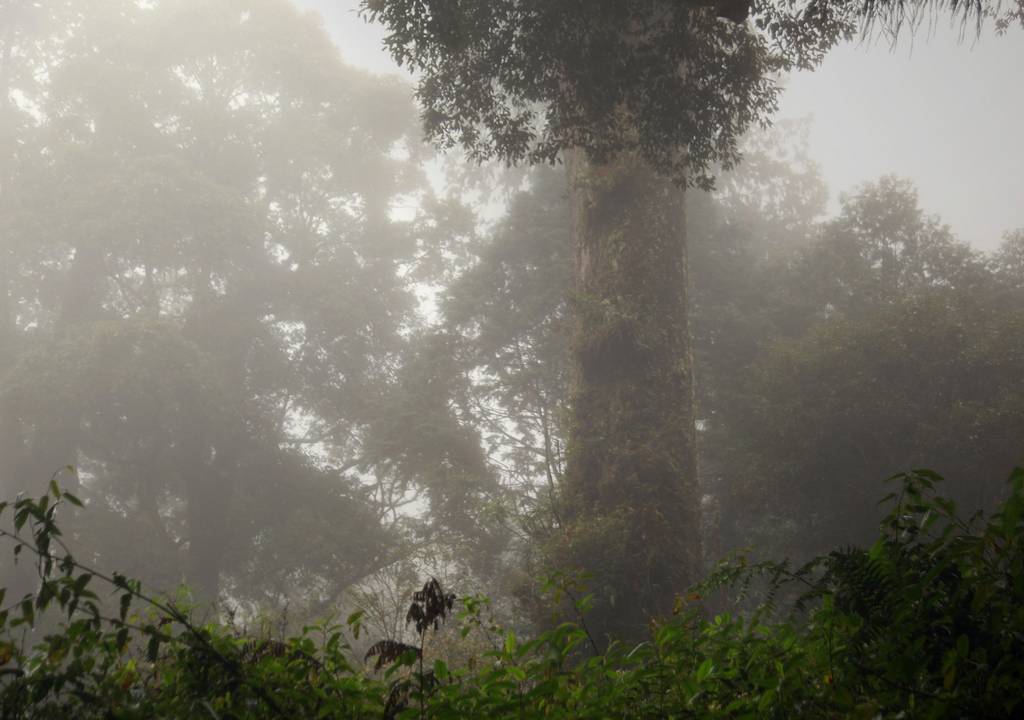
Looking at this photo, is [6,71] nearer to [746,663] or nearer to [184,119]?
[184,119]

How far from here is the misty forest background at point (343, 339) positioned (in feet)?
47.8

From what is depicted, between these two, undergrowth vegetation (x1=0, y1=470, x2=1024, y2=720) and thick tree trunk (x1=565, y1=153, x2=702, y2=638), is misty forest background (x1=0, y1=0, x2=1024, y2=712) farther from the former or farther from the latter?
undergrowth vegetation (x1=0, y1=470, x2=1024, y2=720)

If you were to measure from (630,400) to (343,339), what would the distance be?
15242mm

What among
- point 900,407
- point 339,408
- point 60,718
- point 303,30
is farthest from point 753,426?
point 303,30

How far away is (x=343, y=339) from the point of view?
22.7 meters

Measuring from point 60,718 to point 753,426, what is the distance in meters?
15.1

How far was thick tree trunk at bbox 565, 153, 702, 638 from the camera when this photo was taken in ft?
27.2

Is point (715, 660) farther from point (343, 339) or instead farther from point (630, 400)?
point (343, 339)

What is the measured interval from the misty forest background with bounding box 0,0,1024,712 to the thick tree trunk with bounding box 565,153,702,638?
882 mm

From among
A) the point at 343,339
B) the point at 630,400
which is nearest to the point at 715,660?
the point at 630,400

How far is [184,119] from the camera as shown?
23.4 m

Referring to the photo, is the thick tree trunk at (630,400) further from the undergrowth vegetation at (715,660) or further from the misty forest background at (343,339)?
the undergrowth vegetation at (715,660)

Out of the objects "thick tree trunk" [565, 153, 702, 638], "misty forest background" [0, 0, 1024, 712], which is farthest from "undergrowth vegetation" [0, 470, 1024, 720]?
"misty forest background" [0, 0, 1024, 712]

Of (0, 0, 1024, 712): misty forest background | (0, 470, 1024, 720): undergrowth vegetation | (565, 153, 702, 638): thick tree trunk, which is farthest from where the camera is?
(0, 0, 1024, 712): misty forest background
